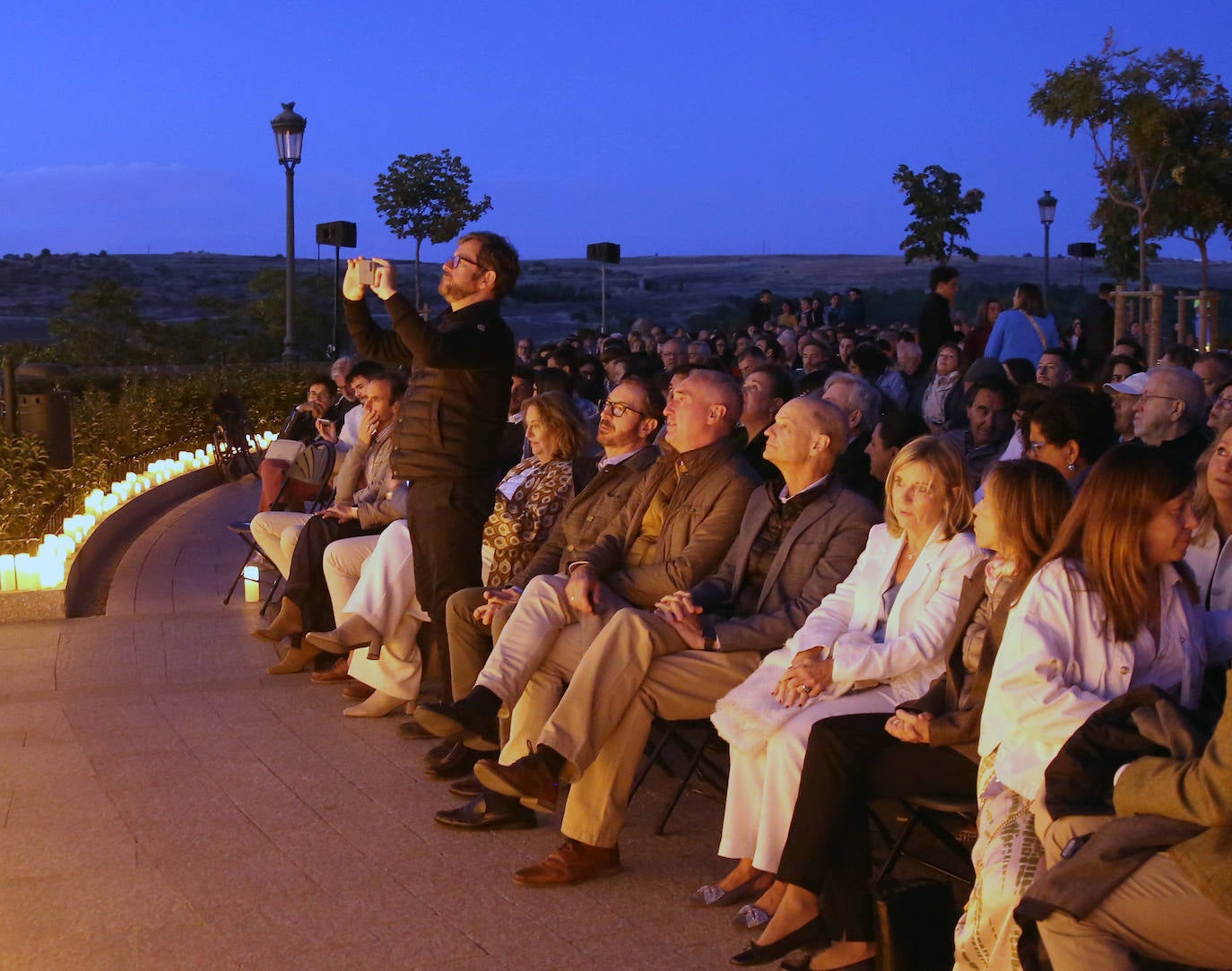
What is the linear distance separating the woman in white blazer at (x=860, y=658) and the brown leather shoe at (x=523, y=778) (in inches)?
21.3

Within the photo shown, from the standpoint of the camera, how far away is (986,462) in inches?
256

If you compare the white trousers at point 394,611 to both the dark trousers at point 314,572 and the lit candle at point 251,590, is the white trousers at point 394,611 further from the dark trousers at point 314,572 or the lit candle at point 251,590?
the lit candle at point 251,590

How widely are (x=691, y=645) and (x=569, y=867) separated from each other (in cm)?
78

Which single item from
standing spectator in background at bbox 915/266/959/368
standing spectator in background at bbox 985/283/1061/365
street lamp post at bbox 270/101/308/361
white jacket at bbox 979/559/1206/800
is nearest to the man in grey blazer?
white jacket at bbox 979/559/1206/800

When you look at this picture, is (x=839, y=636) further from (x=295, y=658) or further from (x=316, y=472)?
(x=316, y=472)

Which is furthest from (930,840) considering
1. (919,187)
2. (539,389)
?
(919,187)

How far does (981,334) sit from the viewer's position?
13.5 metres

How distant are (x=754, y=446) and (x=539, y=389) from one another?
7.90ft

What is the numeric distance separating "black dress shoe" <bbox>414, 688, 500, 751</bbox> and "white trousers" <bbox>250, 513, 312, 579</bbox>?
3072 millimetres

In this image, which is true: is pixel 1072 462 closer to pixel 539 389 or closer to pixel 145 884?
pixel 145 884

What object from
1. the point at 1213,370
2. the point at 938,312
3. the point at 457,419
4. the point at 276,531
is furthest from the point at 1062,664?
the point at 938,312

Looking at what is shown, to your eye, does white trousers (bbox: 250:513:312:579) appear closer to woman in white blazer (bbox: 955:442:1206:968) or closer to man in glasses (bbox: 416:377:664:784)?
man in glasses (bbox: 416:377:664:784)

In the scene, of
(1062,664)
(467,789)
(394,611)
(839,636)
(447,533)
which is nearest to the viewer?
(1062,664)

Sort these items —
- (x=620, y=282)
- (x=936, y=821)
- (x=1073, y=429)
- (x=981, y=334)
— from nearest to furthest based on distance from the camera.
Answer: (x=936, y=821)
(x=1073, y=429)
(x=981, y=334)
(x=620, y=282)
